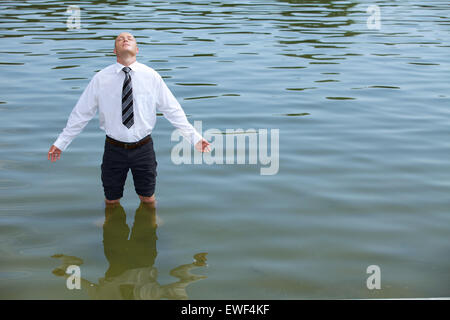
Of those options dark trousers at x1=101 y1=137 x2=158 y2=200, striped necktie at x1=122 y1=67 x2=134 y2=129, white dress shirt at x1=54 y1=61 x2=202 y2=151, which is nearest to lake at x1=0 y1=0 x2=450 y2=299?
dark trousers at x1=101 y1=137 x2=158 y2=200

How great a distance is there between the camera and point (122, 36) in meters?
5.36

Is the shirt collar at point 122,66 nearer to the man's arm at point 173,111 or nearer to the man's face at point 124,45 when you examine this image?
the man's face at point 124,45

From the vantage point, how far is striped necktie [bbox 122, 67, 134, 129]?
539cm

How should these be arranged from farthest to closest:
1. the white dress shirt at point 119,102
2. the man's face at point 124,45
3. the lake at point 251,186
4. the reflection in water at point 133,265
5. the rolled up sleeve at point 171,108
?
the rolled up sleeve at point 171,108 < the white dress shirt at point 119,102 < the man's face at point 124,45 < the lake at point 251,186 < the reflection in water at point 133,265

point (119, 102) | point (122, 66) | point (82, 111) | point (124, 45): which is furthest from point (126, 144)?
point (124, 45)

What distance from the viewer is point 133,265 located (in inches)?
207

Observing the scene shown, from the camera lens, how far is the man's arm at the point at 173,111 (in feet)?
18.5

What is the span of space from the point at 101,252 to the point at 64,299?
835mm

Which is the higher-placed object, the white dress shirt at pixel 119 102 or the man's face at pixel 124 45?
the man's face at pixel 124 45

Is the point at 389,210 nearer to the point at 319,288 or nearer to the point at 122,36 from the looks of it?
the point at 319,288

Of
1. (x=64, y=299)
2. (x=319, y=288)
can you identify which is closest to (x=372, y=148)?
(x=319, y=288)

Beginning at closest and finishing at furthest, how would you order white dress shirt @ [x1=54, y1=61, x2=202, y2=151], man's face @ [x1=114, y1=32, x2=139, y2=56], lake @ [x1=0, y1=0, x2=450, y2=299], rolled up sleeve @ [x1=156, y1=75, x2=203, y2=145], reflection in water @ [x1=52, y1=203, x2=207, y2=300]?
reflection in water @ [x1=52, y1=203, x2=207, y2=300] → lake @ [x1=0, y1=0, x2=450, y2=299] → man's face @ [x1=114, y1=32, x2=139, y2=56] → white dress shirt @ [x1=54, y1=61, x2=202, y2=151] → rolled up sleeve @ [x1=156, y1=75, x2=203, y2=145]

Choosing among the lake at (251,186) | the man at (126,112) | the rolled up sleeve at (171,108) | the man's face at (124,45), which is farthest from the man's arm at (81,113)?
the lake at (251,186)

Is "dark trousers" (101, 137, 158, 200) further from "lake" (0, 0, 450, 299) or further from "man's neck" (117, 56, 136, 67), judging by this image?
Result: "man's neck" (117, 56, 136, 67)
